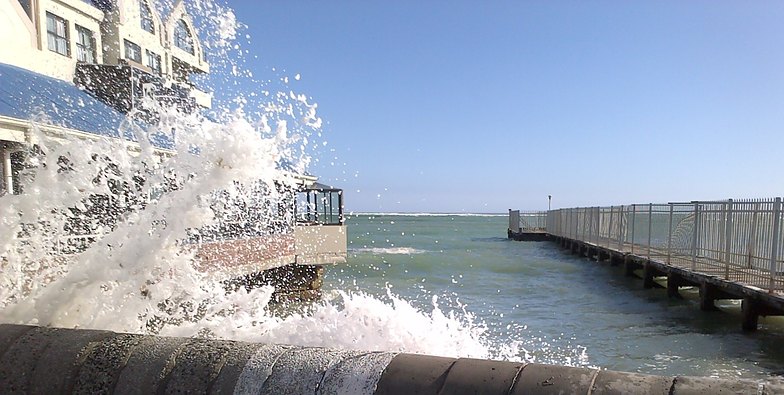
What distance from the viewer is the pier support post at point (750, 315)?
464 inches

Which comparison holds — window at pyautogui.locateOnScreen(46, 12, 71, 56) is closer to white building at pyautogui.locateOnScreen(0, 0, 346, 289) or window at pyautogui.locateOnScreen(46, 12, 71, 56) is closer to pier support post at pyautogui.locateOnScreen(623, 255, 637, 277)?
white building at pyautogui.locateOnScreen(0, 0, 346, 289)

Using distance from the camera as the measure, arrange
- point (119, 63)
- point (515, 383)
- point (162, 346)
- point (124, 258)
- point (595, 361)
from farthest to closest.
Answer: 1. point (119, 63)
2. point (595, 361)
3. point (124, 258)
4. point (162, 346)
5. point (515, 383)

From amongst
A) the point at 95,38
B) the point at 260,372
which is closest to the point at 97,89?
the point at 95,38

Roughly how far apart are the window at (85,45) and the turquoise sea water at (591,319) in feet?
43.0

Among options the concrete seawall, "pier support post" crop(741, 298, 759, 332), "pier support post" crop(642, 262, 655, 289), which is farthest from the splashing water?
"pier support post" crop(642, 262, 655, 289)

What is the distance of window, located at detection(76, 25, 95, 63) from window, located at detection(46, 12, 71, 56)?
2.57 ft

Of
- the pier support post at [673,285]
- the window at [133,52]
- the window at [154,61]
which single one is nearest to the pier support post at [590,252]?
the pier support post at [673,285]

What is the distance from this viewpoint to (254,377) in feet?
8.75

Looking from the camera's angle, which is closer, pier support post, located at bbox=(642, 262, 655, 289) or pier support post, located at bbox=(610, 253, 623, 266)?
pier support post, located at bbox=(642, 262, 655, 289)

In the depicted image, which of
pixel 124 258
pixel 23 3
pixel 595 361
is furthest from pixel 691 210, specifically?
pixel 23 3

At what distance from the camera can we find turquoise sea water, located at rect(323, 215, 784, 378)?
9812mm

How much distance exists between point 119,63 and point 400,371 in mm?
24525

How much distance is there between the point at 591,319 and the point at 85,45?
2095 centimetres

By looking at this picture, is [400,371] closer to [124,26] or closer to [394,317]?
[394,317]
